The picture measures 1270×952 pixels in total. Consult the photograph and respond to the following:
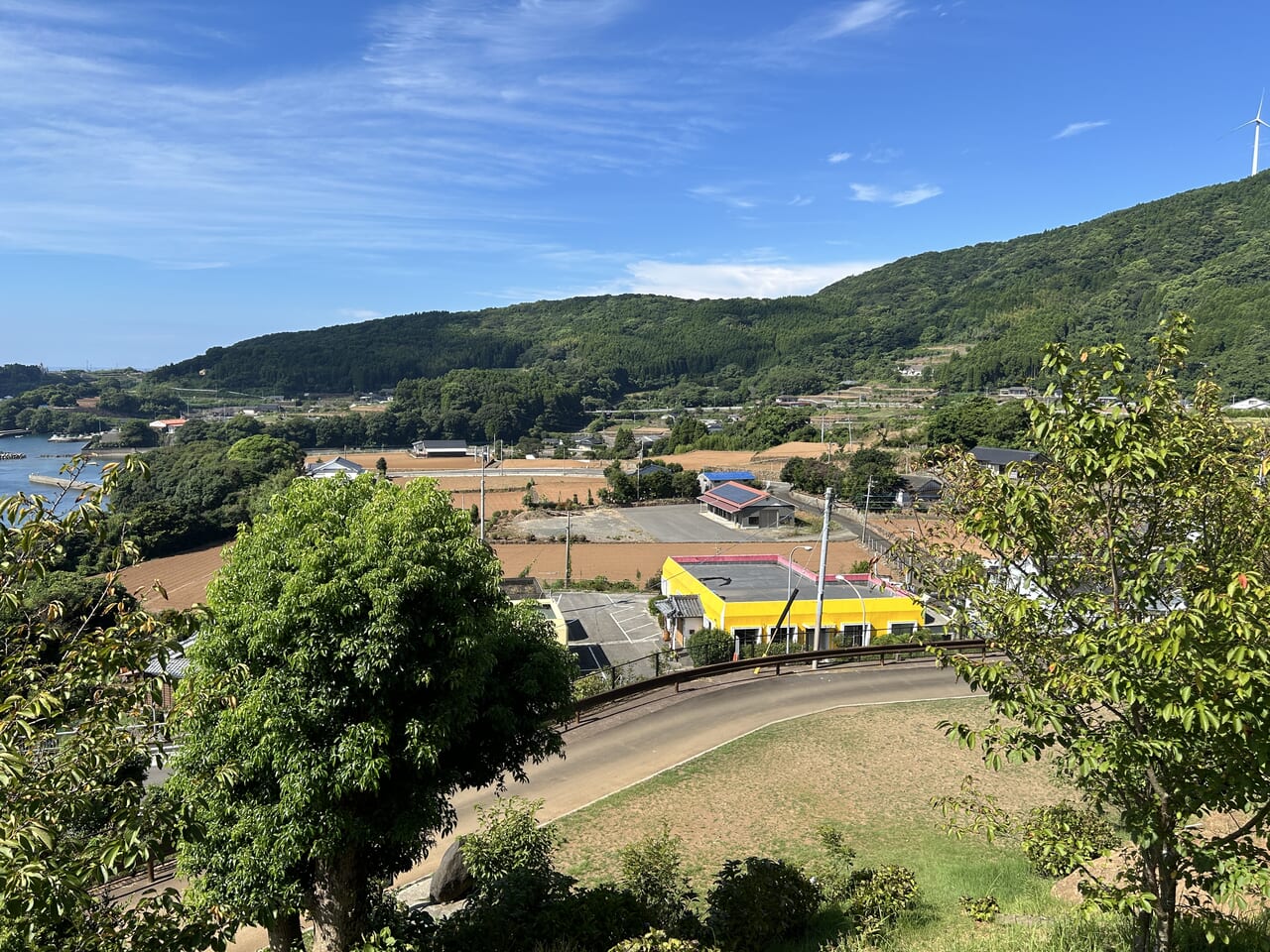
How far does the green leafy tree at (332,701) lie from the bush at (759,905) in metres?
3.25

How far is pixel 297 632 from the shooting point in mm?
7027

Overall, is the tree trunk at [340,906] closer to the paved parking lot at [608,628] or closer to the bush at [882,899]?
the bush at [882,899]

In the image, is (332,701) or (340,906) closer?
(332,701)

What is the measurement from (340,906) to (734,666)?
14.1m

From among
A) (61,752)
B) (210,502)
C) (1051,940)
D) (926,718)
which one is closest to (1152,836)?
(1051,940)

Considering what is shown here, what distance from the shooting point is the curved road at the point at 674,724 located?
13484mm

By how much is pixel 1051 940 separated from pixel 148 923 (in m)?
7.30

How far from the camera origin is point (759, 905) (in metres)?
8.64

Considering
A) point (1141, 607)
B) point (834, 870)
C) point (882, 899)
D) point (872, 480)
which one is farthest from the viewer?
point (872, 480)

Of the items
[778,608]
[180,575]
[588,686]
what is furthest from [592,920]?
[180,575]

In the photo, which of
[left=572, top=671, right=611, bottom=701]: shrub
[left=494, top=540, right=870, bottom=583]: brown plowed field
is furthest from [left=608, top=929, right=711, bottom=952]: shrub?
[left=494, top=540, right=870, bottom=583]: brown plowed field

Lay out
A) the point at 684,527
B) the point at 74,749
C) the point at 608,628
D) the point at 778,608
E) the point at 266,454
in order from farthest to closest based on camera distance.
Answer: the point at 266,454 → the point at 684,527 → the point at 608,628 → the point at 778,608 → the point at 74,749

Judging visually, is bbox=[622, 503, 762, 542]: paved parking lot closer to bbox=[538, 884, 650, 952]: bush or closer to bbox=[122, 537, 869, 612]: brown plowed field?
bbox=[122, 537, 869, 612]: brown plowed field

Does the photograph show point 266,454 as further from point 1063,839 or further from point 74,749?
point 1063,839
